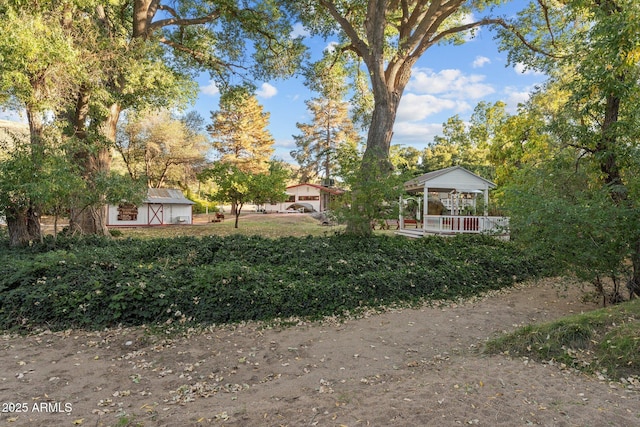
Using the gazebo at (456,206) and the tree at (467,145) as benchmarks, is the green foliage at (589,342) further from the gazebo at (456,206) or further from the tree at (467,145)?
the tree at (467,145)

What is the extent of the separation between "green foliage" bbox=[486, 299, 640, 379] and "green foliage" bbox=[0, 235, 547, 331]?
7.86 ft

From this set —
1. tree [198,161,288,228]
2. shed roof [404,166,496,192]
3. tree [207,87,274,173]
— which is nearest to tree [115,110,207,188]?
tree [207,87,274,173]

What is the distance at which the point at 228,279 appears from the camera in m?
5.69

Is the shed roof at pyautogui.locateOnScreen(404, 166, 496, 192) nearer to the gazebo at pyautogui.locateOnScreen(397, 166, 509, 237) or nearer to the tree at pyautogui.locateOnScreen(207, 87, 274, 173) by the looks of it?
the gazebo at pyautogui.locateOnScreen(397, 166, 509, 237)

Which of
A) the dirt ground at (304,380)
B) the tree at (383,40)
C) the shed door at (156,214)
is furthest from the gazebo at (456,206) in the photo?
the shed door at (156,214)

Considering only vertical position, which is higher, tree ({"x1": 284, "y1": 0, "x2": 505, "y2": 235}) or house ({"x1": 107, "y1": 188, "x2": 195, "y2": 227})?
tree ({"x1": 284, "y1": 0, "x2": 505, "y2": 235})

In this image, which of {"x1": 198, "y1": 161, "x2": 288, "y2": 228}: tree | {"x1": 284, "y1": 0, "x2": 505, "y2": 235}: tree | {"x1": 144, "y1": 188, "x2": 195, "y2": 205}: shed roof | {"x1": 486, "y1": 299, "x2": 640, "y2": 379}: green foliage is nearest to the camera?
{"x1": 486, "y1": 299, "x2": 640, "y2": 379}: green foliage

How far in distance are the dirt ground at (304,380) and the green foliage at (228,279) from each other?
39 centimetres

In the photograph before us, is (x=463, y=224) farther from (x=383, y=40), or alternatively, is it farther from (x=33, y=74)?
(x=33, y=74)

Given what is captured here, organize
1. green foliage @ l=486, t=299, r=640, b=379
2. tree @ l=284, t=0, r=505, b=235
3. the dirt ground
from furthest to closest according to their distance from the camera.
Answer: tree @ l=284, t=0, r=505, b=235 < green foliage @ l=486, t=299, r=640, b=379 < the dirt ground

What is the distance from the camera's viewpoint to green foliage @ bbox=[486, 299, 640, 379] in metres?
3.44

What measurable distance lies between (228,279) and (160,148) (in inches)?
967

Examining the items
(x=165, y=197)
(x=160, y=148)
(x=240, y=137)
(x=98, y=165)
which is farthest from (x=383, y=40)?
(x=240, y=137)

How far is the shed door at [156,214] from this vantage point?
2347 cm
